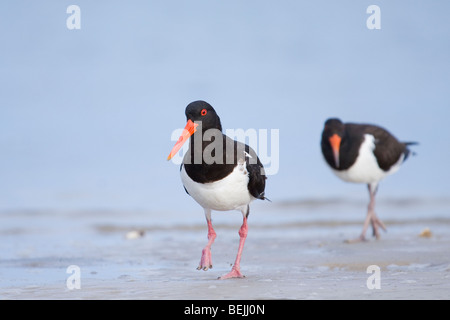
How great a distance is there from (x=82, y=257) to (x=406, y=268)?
10.9 feet

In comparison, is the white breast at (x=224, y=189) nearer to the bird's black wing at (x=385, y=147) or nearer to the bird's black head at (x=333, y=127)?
the bird's black head at (x=333, y=127)

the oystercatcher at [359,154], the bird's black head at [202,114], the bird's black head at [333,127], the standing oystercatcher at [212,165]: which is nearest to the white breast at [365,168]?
the oystercatcher at [359,154]

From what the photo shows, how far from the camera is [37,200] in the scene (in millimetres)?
15805

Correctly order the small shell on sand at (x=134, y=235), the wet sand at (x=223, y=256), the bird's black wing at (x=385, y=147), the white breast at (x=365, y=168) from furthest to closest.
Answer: the small shell on sand at (x=134, y=235)
the bird's black wing at (x=385, y=147)
the white breast at (x=365, y=168)
the wet sand at (x=223, y=256)

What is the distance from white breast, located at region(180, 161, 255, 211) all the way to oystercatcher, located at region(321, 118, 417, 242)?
3.68 m

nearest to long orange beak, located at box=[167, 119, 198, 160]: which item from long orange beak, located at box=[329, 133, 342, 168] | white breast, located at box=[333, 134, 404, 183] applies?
long orange beak, located at box=[329, 133, 342, 168]

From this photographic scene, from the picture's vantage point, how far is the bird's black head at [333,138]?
31.1ft

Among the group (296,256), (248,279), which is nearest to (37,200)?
(296,256)

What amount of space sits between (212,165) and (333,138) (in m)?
3.95

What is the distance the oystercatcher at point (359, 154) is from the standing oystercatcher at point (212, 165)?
3651mm

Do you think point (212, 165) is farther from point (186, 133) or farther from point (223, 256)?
point (223, 256)

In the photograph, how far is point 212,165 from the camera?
5.85 m

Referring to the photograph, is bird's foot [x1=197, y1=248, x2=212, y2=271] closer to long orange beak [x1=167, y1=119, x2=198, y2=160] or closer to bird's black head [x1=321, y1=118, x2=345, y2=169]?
long orange beak [x1=167, y1=119, x2=198, y2=160]
